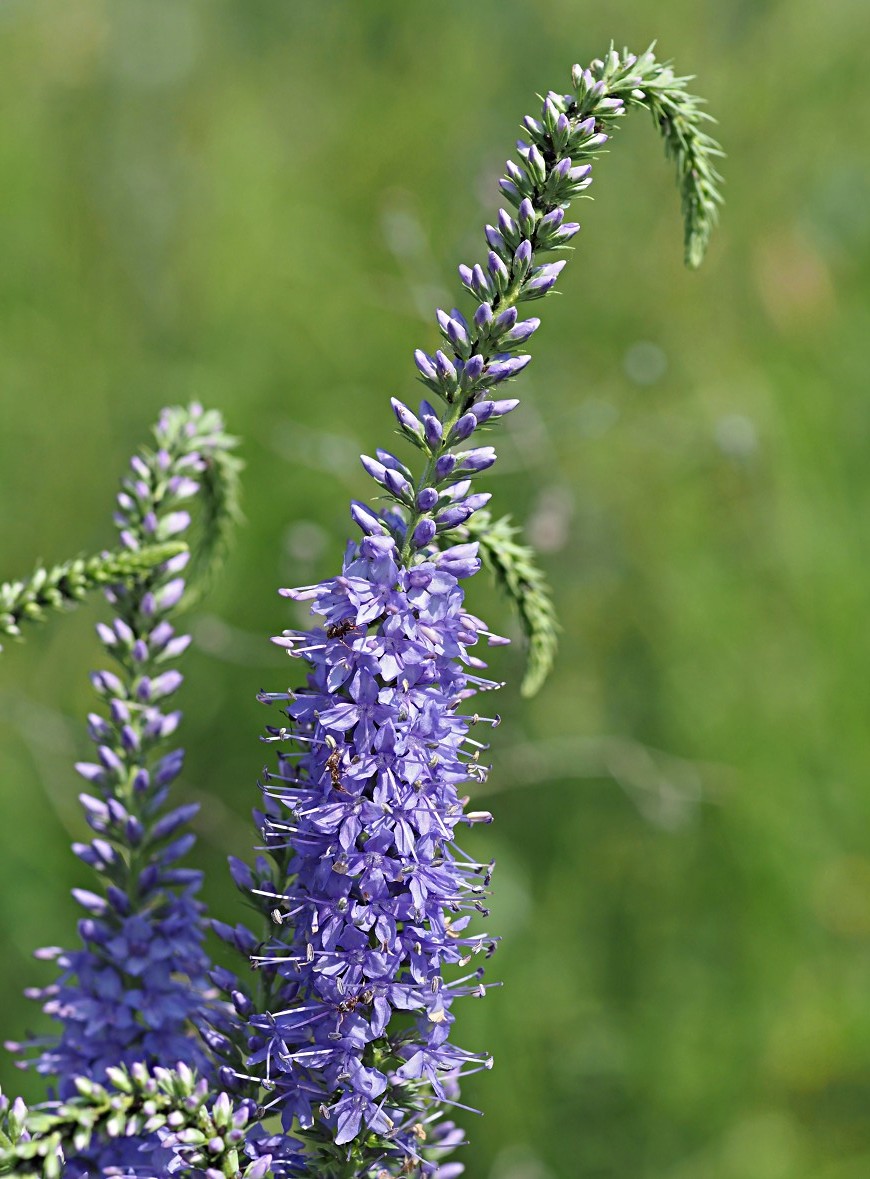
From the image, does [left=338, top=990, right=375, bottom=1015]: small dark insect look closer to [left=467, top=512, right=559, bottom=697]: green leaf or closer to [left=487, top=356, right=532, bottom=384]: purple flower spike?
[left=467, top=512, right=559, bottom=697]: green leaf

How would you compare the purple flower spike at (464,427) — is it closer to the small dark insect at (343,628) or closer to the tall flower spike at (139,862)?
the small dark insect at (343,628)

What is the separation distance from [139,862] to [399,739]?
826mm

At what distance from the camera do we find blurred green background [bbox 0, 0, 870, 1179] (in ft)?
15.2

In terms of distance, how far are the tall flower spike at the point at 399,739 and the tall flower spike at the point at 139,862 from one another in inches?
11.4

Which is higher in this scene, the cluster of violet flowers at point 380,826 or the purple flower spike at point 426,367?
the purple flower spike at point 426,367

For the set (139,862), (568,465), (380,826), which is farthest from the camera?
(568,465)

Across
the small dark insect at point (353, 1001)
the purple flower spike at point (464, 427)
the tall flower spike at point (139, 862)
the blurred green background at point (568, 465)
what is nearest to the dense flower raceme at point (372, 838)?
the small dark insect at point (353, 1001)

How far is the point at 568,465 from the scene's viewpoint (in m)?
5.27

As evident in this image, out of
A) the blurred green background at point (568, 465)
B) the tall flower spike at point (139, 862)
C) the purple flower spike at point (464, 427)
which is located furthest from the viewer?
the blurred green background at point (568, 465)

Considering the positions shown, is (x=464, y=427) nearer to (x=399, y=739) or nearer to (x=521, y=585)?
(x=399, y=739)

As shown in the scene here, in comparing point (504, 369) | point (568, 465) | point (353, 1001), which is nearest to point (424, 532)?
point (504, 369)

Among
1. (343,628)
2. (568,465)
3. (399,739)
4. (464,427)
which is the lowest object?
(399,739)

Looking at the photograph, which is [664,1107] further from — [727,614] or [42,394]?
[42,394]

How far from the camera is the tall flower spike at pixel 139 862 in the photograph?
226cm
